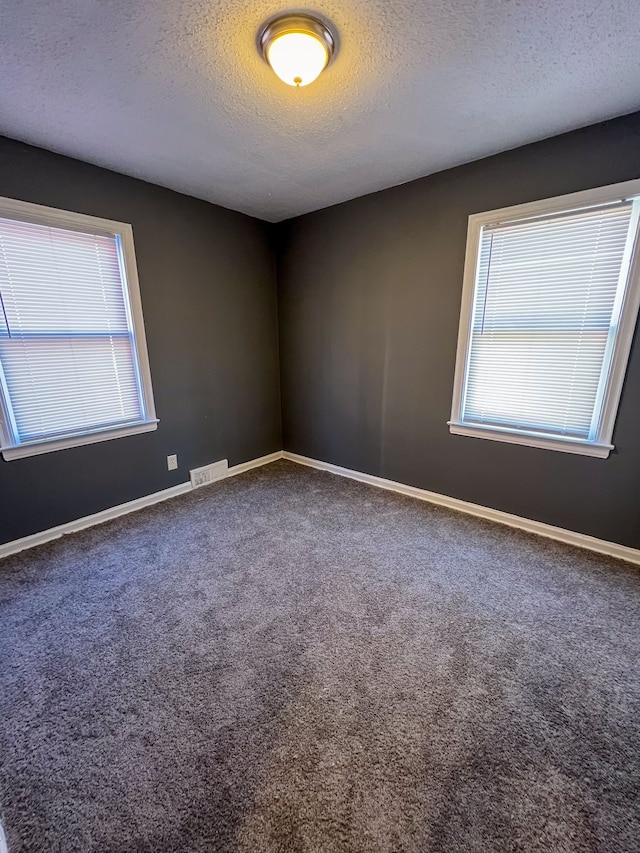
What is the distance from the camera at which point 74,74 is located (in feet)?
4.95

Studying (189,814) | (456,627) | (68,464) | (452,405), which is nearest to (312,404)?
(452,405)

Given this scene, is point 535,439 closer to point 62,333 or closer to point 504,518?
point 504,518

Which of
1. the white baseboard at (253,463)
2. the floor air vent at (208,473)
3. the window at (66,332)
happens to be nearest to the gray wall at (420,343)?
the white baseboard at (253,463)

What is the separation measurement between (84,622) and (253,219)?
3.37 meters

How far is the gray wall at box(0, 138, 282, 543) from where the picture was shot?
2250 millimetres

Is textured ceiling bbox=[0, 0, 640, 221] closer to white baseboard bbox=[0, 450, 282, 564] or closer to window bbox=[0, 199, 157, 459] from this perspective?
window bbox=[0, 199, 157, 459]

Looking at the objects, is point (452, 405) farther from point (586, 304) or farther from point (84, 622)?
point (84, 622)

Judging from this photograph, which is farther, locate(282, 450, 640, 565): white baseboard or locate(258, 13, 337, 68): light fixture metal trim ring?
locate(282, 450, 640, 565): white baseboard

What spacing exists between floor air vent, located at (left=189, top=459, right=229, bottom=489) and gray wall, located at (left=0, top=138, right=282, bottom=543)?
6 centimetres

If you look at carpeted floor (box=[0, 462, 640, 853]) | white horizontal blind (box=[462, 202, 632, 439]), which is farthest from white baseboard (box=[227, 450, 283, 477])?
white horizontal blind (box=[462, 202, 632, 439])

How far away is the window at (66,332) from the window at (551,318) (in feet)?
8.19

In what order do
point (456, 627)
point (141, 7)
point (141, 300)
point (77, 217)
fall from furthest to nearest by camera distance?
point (141, 300) → point (77, 217) → point (456, 627) → point (141, 7)

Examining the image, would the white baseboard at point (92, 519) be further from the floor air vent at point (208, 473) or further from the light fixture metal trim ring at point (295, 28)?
the light fixture metal trim ring at point (295, 28)

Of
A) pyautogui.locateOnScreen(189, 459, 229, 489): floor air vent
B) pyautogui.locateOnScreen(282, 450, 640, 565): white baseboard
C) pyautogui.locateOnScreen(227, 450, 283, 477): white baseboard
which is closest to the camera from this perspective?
pyautogui.locateOnScreen(282, 450, 640, 565): white baseboard
